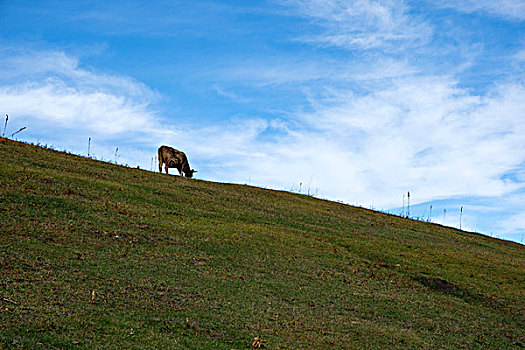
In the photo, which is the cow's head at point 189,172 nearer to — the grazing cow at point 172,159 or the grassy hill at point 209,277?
the grazing cow at point 172,159

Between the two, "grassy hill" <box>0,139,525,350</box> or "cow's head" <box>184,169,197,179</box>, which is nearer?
"grassy hill" <box>0,139,525,350</box>

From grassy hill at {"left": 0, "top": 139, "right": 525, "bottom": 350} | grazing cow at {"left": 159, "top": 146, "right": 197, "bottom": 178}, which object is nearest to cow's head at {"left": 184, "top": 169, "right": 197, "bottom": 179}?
grazing cow at {"left": 159, "top": 146, "right": 197, "bottom": 178}

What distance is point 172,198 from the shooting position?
2759cm

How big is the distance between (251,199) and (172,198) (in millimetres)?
7523

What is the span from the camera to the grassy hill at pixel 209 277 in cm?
1143

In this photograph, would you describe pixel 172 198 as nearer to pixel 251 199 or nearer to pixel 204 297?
pixel 251 199

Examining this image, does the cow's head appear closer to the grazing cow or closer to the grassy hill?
the grazing cow

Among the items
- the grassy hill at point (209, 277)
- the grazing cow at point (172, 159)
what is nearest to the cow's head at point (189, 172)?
the grazing cow at point (172, 159)

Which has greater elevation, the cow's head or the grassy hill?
the cow's head

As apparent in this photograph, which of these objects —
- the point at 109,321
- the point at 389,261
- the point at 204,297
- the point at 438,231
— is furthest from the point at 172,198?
the point at 438,231

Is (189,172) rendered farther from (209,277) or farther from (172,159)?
(209,277)

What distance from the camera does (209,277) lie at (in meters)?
15.8

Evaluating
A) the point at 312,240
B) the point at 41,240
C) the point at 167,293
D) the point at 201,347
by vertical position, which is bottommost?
Result: the point at 201,347

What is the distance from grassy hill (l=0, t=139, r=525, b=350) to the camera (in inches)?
450
